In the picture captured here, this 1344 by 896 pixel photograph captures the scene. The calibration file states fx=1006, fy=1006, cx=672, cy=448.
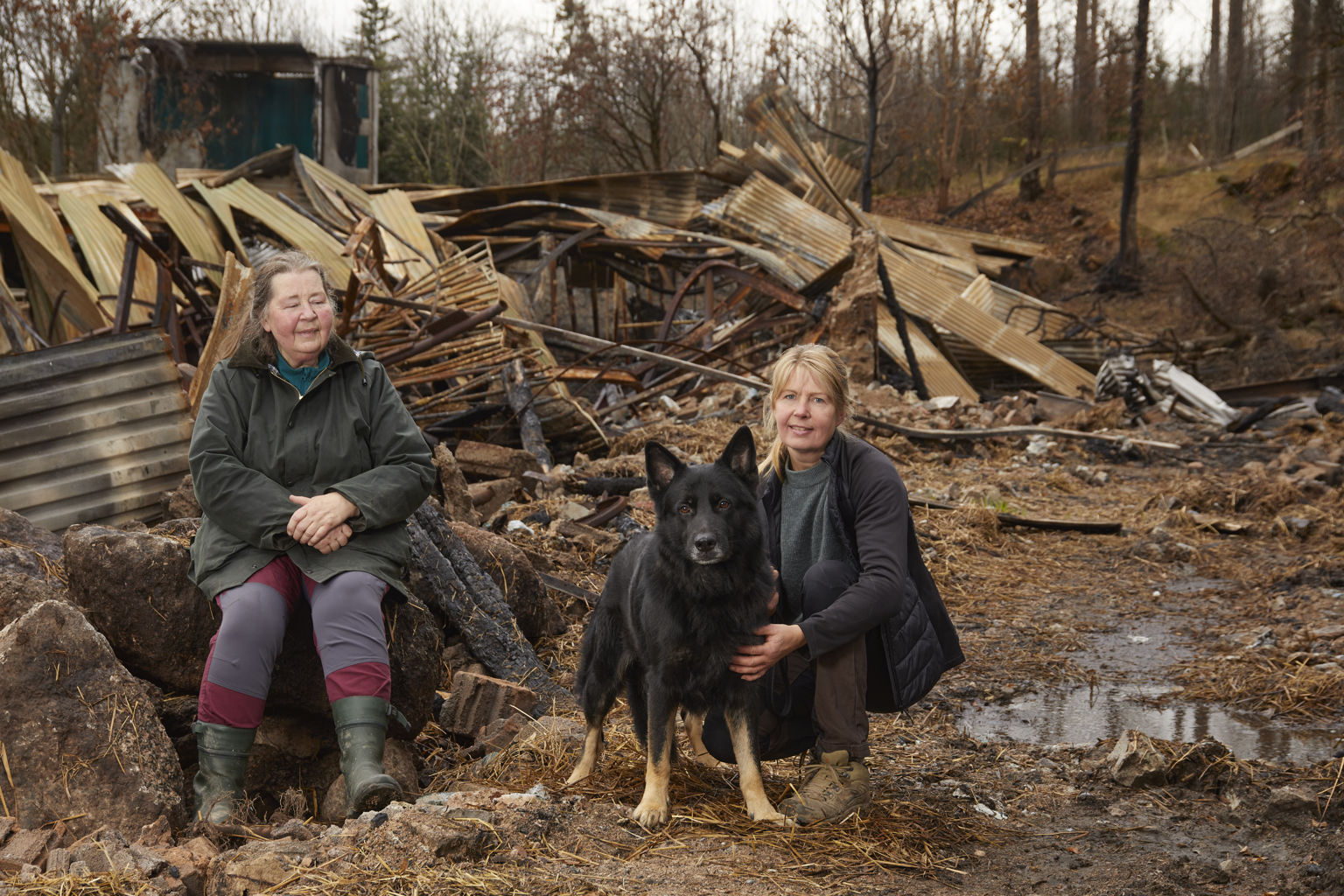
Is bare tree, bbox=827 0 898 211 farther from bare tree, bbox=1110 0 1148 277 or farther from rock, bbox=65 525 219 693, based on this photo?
rock, bbox=65 525 219 693

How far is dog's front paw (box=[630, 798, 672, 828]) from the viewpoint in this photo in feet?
9.93

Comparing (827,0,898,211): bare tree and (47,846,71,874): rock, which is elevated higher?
(827,0,898,211): bare tree

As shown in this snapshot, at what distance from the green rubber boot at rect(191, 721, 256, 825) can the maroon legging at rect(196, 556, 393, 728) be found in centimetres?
3

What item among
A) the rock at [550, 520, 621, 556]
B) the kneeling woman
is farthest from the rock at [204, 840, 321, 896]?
the rock at [550, 520, 621, 556]

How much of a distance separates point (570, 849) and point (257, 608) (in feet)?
3.99

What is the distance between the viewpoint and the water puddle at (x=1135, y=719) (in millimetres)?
4086

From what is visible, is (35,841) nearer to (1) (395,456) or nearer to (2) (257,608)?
(2) (257,608)

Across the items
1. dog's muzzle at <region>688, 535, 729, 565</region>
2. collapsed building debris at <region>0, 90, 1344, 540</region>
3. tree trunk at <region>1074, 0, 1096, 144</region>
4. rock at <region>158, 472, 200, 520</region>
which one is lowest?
rock at <region>158, 472, 200, 520</region>

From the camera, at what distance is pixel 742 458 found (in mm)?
3057

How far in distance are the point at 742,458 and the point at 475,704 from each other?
170 centimetres

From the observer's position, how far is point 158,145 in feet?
62.9

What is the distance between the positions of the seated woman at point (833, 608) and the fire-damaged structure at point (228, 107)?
17.0 m

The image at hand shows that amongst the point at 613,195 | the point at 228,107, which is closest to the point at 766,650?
the point at 613,195

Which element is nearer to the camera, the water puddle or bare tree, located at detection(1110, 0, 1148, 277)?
the water puddle
